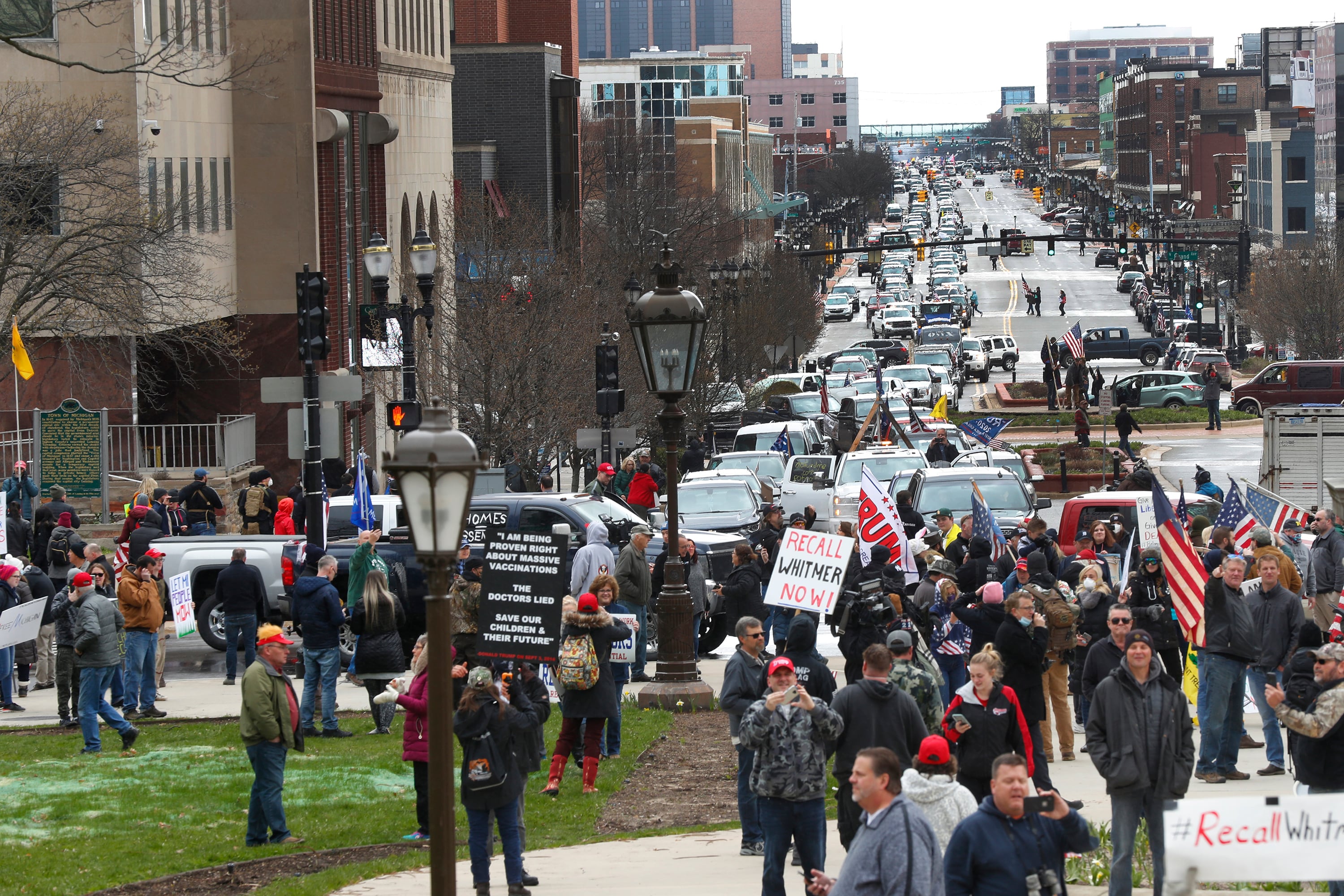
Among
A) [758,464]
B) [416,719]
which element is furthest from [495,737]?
[758,464]

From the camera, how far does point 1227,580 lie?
45.3 ft

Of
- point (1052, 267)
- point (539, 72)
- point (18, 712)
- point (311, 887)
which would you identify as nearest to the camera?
point (311, 887)

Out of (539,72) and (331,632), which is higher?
(539,72)

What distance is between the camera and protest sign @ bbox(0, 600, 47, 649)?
1752cm

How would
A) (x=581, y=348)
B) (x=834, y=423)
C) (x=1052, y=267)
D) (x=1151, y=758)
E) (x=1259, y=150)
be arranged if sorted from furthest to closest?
1. (x=1052, y=267)
2. (x=1259, y=150)
3. (x=834, y=423)
4. (x=581, y=348)
5. (x=1151, y=758)

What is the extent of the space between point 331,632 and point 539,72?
211 ft

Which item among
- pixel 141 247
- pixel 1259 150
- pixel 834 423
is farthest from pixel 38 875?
pixel 1259 150

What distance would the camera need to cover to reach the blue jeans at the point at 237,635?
63.5 feet

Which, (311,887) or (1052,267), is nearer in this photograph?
(311,887)

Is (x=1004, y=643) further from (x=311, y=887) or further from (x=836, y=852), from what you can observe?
(x=311, y=887)

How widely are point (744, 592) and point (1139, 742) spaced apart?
8.66 meters

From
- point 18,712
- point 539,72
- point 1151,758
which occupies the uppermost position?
point 539,72

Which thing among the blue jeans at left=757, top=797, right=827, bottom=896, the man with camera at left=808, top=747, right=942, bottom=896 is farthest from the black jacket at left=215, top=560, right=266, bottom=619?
the man with camera at left=808, top=747, right=942, bottom=896

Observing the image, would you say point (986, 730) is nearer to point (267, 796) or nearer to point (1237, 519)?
point (267, 796)
